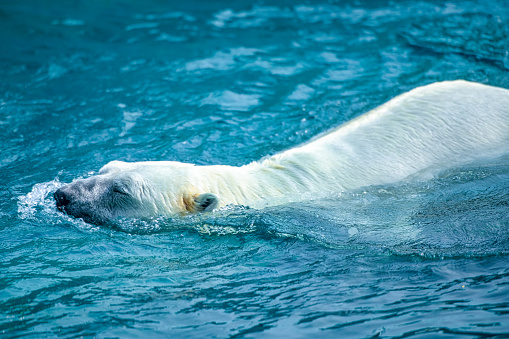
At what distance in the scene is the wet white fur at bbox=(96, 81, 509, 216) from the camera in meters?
5.53

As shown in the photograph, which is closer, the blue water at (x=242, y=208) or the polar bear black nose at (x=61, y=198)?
the blue water at (x=242, y=208)

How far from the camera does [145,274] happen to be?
4.73 meters

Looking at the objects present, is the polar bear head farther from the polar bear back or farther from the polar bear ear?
the polar bear back

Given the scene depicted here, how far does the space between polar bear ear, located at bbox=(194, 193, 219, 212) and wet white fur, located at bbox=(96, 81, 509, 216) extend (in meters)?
0.11

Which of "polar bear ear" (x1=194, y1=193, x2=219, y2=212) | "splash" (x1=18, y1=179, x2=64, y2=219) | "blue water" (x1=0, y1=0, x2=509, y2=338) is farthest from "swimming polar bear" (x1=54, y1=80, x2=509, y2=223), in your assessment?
"splash" (x1=18, y1=179, x2=64, y2=219)

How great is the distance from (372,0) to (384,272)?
9.42 metres

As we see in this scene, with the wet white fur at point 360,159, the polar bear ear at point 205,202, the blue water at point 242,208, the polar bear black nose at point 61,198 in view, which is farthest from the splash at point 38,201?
the polar bear ear at point 205,202

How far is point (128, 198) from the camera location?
5.44m

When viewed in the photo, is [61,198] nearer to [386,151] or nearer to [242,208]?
[242,208]

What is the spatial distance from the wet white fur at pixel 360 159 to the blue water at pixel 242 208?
165mm

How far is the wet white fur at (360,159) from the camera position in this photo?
553cm

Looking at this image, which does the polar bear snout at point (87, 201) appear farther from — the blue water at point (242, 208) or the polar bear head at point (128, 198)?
the blue water at point (242, 208)

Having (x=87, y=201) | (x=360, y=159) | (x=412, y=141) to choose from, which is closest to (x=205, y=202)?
(x=87, y=201)

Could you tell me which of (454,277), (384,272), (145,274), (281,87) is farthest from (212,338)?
(281,87)
